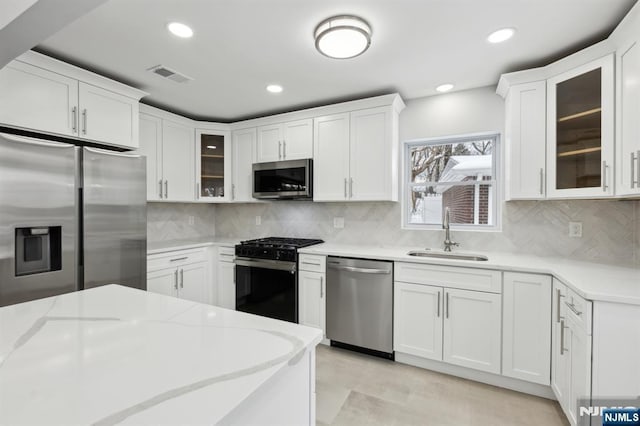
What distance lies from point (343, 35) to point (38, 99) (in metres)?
2.18

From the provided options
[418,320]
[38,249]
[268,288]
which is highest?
[38,249]

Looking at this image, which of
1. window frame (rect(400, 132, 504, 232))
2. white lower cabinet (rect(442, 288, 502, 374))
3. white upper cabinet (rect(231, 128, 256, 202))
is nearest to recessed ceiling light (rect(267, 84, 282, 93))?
white upper cabinet (rect(231, 128, 256, 202))

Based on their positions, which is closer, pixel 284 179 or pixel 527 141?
pixel 527 141

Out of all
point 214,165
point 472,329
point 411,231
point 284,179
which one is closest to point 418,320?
point 472,329

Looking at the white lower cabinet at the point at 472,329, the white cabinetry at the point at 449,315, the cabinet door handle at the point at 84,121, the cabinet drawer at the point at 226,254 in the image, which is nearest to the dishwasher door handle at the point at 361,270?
the white cabinetry at the point at 449,315

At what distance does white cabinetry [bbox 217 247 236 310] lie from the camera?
343cm

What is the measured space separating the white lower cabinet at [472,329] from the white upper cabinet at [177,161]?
9.71 feet

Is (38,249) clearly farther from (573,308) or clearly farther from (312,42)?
(573,308)

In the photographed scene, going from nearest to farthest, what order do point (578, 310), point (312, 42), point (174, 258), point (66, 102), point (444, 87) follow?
point (578, 310), point (312, 42), point (66, 102), point (444, 87), point (174, 258)

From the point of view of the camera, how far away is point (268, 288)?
301 cm

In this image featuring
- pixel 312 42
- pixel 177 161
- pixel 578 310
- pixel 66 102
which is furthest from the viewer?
pixel 177 161

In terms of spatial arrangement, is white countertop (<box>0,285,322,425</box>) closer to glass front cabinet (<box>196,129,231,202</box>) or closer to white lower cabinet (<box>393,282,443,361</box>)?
white lower cabinet (<box>393,282,443,361</box>)

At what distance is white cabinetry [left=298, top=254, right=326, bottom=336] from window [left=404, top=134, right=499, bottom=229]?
108 cm

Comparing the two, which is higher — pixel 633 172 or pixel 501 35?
pixel 501 35
